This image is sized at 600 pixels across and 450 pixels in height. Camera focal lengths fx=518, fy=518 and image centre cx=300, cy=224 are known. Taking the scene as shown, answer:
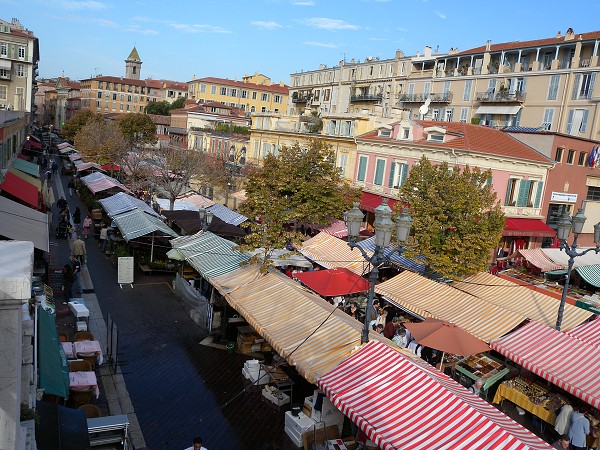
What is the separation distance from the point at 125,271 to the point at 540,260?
19.0m

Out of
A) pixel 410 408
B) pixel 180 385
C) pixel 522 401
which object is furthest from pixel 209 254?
pixel 410 408

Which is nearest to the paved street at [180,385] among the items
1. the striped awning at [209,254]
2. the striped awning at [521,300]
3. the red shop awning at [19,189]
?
the striped awning at [209,254]

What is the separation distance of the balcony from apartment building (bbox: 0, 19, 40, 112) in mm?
40800

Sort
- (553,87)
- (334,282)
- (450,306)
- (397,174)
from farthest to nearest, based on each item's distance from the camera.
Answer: (553,87)
(397,174)
(334,282)
(450,306)

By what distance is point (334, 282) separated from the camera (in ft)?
58.7

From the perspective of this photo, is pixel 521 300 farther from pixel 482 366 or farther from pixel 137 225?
pixel 137 225

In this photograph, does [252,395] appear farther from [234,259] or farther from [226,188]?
[226,188]

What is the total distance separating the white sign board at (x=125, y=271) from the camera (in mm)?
20609

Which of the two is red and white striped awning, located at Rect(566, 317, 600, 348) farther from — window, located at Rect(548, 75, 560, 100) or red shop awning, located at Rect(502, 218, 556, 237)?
window, located at Rect(548, 75, 560, 100)

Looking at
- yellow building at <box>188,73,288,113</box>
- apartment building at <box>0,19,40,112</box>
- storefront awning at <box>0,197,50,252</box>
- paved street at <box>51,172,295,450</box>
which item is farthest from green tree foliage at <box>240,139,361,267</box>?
yellow building at <box>188,73,288,113</box>

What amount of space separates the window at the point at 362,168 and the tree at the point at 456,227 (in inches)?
543

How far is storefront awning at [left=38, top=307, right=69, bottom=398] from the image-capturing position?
8.94 meters

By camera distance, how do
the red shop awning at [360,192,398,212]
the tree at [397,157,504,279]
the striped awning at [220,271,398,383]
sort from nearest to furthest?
the striped awning at [220,271,398,383] < the tree at [397,157,504,279] < the red shop awning at [360,192,398,212]

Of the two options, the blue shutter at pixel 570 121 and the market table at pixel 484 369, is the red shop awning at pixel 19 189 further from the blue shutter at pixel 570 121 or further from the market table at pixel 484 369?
the blue shutter at pixel 570 121
